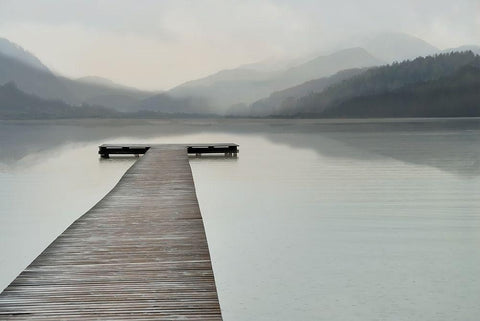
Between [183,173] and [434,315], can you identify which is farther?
[183,173]

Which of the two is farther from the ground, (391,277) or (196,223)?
(196,223)

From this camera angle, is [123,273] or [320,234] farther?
[320,234]

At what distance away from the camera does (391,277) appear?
8.58 metres

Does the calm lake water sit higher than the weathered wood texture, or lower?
lower

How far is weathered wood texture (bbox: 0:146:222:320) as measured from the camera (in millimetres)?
5340

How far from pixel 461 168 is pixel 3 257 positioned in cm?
1948

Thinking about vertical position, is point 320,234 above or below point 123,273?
below

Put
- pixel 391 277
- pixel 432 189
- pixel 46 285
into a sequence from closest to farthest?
pixel 46 285 → pixel 391 277 → pixel 432 189

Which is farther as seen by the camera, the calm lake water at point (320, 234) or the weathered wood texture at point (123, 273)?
the calm lake water at point (320, 234)

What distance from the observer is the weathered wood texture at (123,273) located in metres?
5.34

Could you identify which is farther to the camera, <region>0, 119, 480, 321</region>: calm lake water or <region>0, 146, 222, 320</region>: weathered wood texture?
<region>0, 119, 480, 321</region>: calm lake water

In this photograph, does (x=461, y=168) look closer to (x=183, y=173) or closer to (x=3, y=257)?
(x=183, y=173)

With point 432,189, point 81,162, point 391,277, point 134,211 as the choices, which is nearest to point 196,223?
point 134,211

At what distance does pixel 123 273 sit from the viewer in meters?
6.49
